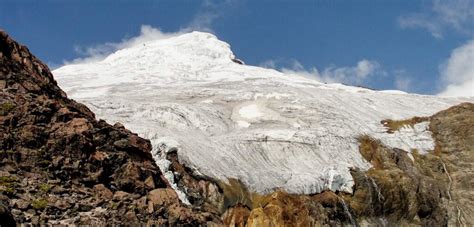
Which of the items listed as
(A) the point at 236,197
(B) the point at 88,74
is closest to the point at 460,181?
(A) the point at 236,197

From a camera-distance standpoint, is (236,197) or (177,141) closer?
(236,197)

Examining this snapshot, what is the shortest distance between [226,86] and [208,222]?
59642 mm

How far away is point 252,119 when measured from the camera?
69750 millimetres

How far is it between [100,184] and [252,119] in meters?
43.1

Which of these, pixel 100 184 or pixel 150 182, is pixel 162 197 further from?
pixel 100 184

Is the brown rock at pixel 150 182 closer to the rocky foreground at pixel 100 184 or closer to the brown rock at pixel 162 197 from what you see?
the rocky foreground at pixel 100 184

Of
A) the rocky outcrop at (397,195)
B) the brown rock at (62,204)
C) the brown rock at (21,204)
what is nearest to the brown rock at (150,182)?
the brown rock at (62,204)

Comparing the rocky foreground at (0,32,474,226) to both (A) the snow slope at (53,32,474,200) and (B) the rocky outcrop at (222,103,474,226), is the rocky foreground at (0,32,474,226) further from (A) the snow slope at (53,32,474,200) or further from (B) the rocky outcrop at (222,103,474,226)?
(A) the snow slope at (53,32,474,200)

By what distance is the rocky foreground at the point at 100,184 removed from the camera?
24828 millimetres

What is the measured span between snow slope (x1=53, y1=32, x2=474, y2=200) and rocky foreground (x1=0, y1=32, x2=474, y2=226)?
225cm

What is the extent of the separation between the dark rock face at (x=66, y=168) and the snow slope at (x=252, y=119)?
56.4ft

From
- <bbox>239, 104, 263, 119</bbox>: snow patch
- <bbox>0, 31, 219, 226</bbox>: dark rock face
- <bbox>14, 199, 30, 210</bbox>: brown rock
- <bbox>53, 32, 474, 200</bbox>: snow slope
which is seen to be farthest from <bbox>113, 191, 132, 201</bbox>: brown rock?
<bbox>239, 104, 263, 119</bbox>: snow patch

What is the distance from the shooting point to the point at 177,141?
54.1 m

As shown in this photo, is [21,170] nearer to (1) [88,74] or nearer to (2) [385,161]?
(2) [385,161]
